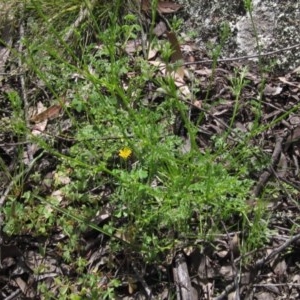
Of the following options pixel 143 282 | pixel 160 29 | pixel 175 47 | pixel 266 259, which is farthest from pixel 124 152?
pixel 160 29

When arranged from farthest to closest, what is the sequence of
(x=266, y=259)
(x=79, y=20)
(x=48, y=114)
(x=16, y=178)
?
1. (x=79, y=20)
2. (x=48, y=114)
3. (x=16, y=178)
4. (x=266, y=259)

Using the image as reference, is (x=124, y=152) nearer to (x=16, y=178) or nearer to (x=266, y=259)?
(x=16, y=178)

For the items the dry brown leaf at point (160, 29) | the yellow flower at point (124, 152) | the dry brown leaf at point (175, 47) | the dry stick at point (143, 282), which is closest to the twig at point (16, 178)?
the yellow flower at point (124, 152)

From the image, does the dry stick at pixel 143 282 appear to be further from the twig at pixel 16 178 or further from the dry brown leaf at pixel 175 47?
the dry brown leaf at pixel 175 47

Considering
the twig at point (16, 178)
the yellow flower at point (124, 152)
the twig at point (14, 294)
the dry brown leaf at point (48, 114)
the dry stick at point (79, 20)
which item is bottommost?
the twig at point (14, 294)

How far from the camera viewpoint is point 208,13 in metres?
3.12

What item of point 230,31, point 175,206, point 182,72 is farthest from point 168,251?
point 230,31

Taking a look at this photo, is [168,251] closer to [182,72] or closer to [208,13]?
[182,72]

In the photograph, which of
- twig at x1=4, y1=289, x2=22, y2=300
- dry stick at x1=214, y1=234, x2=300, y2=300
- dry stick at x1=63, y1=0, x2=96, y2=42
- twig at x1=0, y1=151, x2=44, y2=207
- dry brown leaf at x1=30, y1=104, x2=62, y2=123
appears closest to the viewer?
dry stick at x1=214, y1=234, x2=300, y2=300

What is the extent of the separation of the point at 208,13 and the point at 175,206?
1097mm

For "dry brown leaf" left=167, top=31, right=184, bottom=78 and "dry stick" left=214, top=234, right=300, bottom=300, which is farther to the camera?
"dry brown leaf" left=167, top=31, right=184, bottom=78

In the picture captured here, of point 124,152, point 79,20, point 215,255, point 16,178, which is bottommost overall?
point 215,255

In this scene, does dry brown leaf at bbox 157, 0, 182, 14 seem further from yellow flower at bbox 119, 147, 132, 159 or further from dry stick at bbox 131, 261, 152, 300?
dry stick at bbox 131, 261, 152, 300

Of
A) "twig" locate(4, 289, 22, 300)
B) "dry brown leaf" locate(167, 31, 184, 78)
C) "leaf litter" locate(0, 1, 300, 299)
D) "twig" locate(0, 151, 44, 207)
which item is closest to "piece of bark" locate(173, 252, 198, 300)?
"leaf litter" locate(0, 1, 300, 299)
